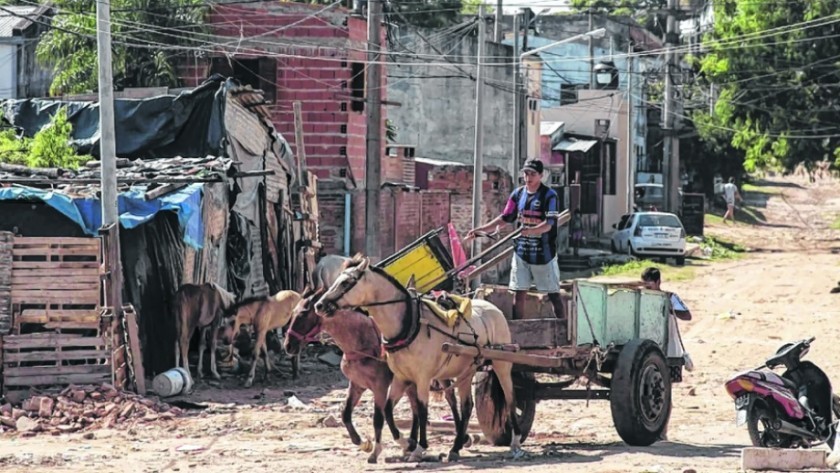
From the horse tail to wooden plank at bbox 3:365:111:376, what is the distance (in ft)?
19.0

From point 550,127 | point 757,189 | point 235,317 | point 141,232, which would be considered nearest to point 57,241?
point 141,232

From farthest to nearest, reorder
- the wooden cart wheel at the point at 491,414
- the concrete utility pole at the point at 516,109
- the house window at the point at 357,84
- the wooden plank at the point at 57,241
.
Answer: the concrete utility pole at the point at 516,109, the house window at the point at 357,84, the wooden plank at the point at 57,241, the wooden cart wheel at the point at 491,414

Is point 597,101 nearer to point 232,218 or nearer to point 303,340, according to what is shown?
point 232,218

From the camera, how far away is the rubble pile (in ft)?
51.4

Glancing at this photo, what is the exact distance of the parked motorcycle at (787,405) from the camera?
12773mm

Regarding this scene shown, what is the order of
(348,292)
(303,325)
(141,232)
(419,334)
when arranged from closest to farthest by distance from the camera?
Answer: (348,292), (419,334), (303,325), (141,232)

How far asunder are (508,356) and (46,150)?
1063cm

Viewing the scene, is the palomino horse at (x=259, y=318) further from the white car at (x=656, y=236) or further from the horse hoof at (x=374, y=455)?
the white car at (x=656, y=236)

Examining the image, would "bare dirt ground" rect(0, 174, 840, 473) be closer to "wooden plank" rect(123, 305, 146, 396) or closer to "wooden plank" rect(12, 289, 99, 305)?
"wooden plank" rect(123, 305, 146, 396)

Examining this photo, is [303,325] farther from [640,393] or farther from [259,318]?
[259,318]

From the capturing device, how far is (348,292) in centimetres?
1171

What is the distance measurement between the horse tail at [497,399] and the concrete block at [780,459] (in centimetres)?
247

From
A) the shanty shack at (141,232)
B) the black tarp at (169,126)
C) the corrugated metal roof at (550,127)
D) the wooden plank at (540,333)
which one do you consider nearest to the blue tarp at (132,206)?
the shanty shack at (141,232)

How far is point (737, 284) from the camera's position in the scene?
36.7m
